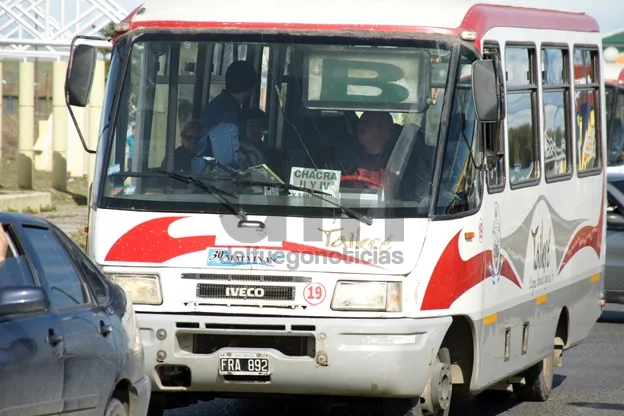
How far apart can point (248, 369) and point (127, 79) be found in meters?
2.11

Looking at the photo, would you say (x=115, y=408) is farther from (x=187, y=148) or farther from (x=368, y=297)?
(x=187, y=148)

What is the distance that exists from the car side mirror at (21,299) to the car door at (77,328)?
0.52 metres

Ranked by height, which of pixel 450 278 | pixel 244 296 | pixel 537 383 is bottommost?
pixel 537 383

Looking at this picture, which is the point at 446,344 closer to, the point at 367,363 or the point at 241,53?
the point at 367,363

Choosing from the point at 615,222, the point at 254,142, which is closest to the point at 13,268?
the point at 254,142

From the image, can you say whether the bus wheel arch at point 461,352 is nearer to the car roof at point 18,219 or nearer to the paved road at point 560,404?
the paved road at point 560,404

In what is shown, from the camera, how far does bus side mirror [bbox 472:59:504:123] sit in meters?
8.77

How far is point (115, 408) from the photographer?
688cm

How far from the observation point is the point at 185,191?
8859 mm

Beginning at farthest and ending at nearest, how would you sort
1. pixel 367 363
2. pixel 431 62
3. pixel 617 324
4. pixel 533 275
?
pixel 617 324
pixel 533 275
pixel 431 62
pixel 367 363

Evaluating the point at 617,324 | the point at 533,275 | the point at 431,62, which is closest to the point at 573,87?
the point at 533,275

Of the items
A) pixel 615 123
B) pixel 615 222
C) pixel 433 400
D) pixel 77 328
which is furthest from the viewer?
pixel 615 123

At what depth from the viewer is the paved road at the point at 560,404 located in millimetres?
10898

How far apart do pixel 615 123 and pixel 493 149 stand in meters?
20.2
